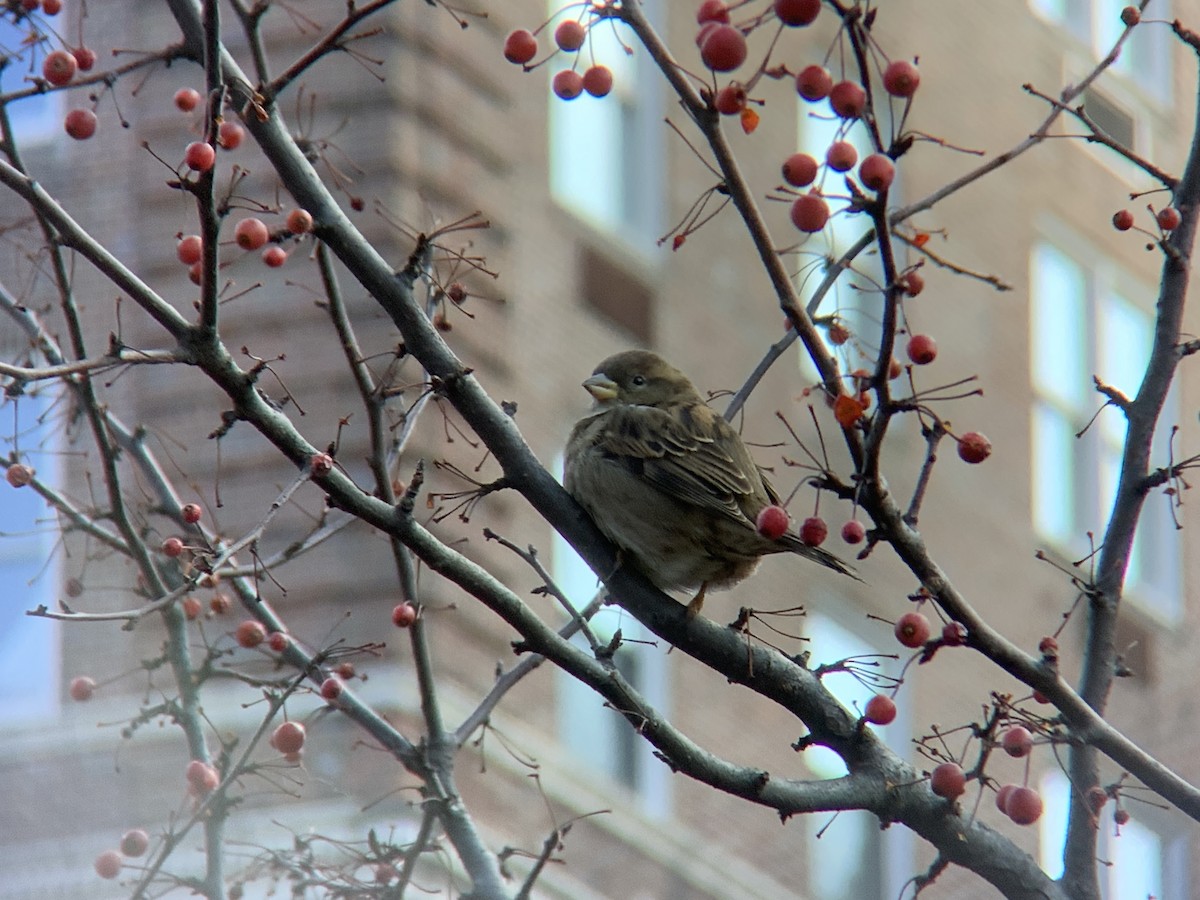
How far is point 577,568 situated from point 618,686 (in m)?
8.58

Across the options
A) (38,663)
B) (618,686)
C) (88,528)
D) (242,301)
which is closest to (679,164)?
(242,301)

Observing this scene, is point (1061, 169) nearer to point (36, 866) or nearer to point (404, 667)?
point (404, 667)

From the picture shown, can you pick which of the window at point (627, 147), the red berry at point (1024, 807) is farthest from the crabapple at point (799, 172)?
the window at point (627, 147)

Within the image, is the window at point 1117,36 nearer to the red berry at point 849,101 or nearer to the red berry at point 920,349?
the red berry at point 920,349

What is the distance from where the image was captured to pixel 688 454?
206 inches

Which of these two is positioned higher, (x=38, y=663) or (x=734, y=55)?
(x=38, y=663)

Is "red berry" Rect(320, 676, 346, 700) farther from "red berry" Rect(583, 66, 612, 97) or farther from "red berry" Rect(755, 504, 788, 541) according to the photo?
"red berry" Rect(583, 66, 612, 97)

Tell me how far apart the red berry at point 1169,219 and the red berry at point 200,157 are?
6.65 ft

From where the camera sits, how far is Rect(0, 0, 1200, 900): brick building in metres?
9.88

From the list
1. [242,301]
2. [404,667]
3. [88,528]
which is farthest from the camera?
[242,301]

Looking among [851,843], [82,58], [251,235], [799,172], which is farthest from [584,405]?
[799,172]

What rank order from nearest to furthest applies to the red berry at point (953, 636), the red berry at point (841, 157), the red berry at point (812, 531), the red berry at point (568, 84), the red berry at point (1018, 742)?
1. the red berry at point (841, 157)
2. the red berry at point (953, 636)
3. the red berry at point (812, 531)
4. the red berry at point (1018, 742)
5. the red berry at point (568, 84)

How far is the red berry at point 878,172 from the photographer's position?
3.06 metres

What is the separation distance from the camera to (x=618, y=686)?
361 cm
